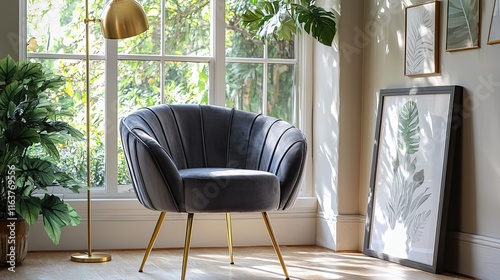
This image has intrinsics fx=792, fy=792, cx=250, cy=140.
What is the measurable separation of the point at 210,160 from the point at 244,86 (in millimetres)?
932

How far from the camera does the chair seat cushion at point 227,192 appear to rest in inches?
139

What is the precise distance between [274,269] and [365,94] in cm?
133

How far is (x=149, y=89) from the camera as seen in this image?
4875 millimetres

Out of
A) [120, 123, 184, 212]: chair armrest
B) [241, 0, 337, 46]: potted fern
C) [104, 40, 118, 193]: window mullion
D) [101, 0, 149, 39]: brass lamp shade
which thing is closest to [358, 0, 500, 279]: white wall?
[241, 0, 337, 46]: potted fern

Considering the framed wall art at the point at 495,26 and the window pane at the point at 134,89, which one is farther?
the window pane at the point at 134,89

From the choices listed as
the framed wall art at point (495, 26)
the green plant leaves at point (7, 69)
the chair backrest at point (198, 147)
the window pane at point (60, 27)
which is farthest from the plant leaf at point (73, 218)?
the framed wall art at point (495, 26)

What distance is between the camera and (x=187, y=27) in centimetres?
495

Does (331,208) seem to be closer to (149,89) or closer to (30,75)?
(149,89)

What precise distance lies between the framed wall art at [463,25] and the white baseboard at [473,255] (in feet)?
3.08

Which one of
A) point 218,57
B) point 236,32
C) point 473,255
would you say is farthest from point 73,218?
point 473,255

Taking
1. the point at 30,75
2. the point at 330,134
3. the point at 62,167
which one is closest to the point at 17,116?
the point at 30,75

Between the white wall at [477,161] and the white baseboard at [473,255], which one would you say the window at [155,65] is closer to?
the white wall at [477,161]

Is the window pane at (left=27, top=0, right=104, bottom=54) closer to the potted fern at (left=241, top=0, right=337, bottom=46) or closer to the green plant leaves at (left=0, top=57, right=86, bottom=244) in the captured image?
the green plant leaves at (left=0, top=57, right=86, bottom=244)

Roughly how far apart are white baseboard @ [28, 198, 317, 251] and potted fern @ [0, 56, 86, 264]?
47cm
